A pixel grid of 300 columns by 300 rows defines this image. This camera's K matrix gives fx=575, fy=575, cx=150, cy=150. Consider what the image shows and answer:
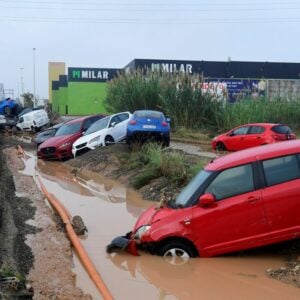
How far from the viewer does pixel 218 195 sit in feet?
26.6

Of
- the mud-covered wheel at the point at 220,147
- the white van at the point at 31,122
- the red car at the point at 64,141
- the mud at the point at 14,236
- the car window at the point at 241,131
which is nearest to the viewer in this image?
the mud at the point at 14,236

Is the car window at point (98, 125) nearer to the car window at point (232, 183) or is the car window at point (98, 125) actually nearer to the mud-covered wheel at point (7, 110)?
the car window at point (232, 183)

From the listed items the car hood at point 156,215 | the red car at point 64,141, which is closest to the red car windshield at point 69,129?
the red car at point 64,141

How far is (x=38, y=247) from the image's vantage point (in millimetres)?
9422

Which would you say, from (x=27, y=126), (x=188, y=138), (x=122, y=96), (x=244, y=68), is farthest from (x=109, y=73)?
(x=188, y=138)

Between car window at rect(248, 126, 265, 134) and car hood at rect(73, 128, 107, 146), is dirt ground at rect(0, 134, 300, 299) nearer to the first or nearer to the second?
car hood at rect(73, 128, 107, 146)

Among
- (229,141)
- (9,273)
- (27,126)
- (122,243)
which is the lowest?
(27,126)

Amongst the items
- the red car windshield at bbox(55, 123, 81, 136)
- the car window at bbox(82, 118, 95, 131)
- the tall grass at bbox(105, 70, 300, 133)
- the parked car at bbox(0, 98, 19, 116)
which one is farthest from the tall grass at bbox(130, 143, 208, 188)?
the parked car at bbox(0, 98, 19, 116)

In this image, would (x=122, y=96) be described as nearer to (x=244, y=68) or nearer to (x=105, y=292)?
(x=244, y=68)

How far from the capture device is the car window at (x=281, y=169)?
7.94 metres

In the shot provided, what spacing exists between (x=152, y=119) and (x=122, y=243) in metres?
12.5

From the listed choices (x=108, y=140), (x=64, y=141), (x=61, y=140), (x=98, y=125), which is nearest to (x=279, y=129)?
(x=108, y=140)

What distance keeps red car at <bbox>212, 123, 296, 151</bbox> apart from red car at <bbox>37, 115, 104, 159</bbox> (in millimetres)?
5822

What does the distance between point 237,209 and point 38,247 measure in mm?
3492
